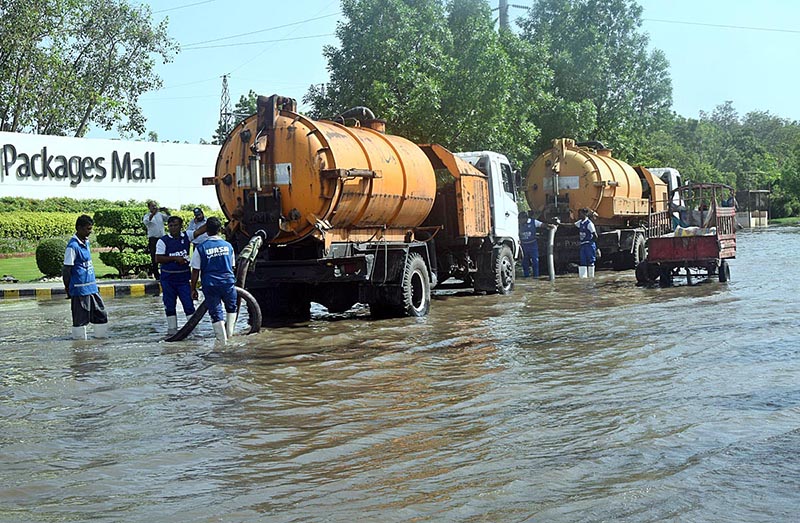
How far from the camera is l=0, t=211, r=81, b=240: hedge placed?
107ft

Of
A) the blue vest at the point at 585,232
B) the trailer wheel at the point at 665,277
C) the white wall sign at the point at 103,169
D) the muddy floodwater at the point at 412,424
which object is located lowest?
the muddy floodwater at the point at 412,424

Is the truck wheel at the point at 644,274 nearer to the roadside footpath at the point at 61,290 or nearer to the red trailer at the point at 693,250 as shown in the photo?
the red trailer at the point at 693,250

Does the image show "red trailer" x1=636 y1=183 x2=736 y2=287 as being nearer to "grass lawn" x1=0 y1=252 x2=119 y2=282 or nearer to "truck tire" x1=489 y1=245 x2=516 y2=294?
"truck tire" x1=489 y1=245 x2=516 y2=294

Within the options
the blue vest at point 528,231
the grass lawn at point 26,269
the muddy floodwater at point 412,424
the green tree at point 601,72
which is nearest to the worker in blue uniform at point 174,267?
the muddy floodwater at point 412,424

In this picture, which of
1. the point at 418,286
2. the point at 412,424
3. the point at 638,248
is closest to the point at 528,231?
the point at 638,248

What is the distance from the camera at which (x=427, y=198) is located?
16.1m

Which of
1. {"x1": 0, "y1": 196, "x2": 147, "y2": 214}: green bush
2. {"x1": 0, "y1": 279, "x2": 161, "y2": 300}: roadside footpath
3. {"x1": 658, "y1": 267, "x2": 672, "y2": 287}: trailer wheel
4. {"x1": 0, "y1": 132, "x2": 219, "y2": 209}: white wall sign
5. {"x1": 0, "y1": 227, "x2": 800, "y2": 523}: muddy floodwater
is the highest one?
{"x1": 0, "y1": 132, "x2": 219, "y2": 209}: white wall sign

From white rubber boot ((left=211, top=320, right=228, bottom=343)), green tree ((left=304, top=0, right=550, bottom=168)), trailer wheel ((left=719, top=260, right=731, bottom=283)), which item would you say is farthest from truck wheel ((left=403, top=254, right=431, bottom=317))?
green tree ((left=304, top=0, right=550, bottom=168))

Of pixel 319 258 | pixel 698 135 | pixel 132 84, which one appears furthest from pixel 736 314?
pixel 698 135

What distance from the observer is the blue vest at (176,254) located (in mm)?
13094

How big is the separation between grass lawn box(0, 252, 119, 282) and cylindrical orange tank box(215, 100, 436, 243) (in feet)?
36.2

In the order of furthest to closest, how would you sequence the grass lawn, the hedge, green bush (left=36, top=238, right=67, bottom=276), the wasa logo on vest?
the wasa logo on vest, the hedge, the grass lawn, green bush (left=36, top=238, right=67, bottom=276)

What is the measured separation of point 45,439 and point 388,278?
788 centimetres

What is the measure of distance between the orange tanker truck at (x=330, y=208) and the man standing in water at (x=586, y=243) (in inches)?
242
